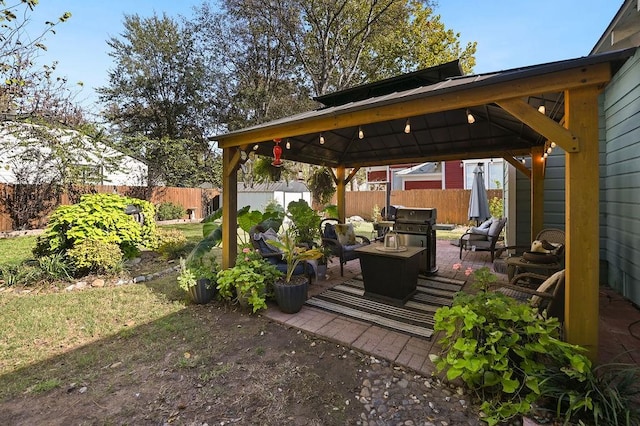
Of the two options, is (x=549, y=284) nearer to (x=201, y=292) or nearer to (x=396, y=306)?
(x=396, y=306)

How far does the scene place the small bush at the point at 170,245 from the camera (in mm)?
6688

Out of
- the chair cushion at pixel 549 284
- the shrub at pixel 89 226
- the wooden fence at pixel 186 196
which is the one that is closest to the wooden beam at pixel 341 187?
the shrub at pixel 89 226

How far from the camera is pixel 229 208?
183 inches

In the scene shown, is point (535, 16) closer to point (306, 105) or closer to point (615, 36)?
point (615, 36)

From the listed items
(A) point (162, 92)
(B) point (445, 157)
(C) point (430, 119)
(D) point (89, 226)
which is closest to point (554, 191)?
(B) point (445, 157)

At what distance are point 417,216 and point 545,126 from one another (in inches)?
125

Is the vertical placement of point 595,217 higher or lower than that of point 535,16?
lower

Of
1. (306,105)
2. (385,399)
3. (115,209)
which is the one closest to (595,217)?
(385,399)

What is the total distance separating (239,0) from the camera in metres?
12.5

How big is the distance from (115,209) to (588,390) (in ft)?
22.1

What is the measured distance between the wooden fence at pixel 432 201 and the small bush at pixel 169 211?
29.7 feet

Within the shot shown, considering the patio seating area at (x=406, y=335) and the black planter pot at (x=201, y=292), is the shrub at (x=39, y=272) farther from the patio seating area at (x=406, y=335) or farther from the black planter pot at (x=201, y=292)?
the patio seating area at (x=406, y=335)

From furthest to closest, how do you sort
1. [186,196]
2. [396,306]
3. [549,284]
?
1. [186,196]
2. [396,306]
3. [549,284]

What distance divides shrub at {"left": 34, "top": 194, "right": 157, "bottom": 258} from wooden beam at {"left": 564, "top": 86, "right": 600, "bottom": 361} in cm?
643
